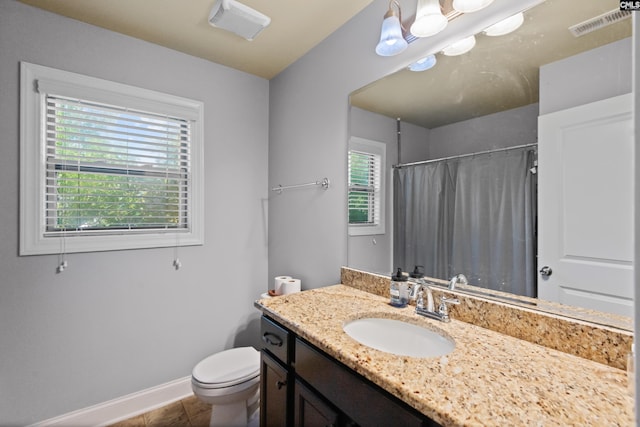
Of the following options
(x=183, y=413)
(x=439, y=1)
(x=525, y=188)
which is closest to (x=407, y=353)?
(x=525, y=188)

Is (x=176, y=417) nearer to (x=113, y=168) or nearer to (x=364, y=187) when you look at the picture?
(x=113, y=168)

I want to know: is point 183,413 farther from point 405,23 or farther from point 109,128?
point 405,23

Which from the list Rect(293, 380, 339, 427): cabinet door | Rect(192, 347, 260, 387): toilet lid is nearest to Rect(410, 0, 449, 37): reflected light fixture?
Rect(293, 380, 339, 427): cabinet door

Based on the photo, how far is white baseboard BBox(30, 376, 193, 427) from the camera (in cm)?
174

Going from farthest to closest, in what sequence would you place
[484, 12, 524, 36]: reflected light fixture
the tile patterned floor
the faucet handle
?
the tile patterned floor < the faucet handle < [484, 12, 524, 36]: reflected light fixture

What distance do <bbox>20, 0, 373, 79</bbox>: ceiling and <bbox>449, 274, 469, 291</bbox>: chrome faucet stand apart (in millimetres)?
1500

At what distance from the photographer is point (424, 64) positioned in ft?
4.56

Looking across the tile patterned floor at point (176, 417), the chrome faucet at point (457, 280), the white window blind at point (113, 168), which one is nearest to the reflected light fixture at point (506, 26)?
the chrome faucet at point (457, 280)

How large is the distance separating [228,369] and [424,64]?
1971mm

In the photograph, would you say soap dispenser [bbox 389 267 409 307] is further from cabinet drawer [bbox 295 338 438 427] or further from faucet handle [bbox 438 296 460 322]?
cabinet drawer [bbox 295 338 438 427]

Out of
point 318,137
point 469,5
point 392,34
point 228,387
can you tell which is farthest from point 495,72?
point 228,387

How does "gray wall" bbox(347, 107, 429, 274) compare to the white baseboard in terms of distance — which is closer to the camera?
"gray wall" bbox(347, 107, 429, 274)

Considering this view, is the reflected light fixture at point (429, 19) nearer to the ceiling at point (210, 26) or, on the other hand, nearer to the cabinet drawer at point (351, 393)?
the ceiling at point (210, 26)

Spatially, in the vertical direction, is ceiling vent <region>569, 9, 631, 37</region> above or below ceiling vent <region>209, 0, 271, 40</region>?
below
